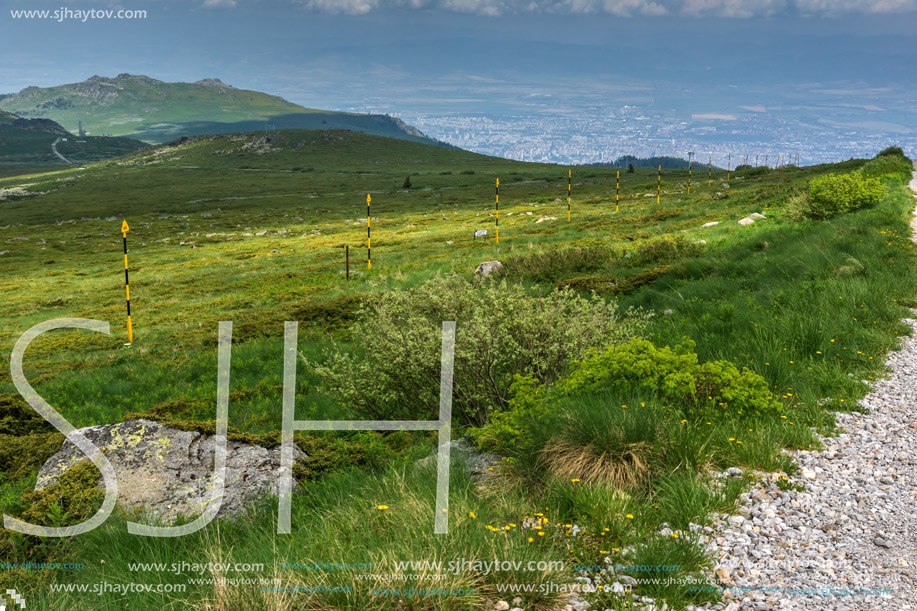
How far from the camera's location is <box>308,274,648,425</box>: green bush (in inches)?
306

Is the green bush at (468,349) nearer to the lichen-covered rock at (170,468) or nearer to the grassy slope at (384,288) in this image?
→ the grassy slope at (384,288)

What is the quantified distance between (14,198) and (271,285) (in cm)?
10860

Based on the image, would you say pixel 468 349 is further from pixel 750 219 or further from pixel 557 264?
pixel 750 219

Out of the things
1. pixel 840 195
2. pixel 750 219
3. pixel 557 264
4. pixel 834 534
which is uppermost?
pixel 840 195

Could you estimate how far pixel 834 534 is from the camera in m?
4.10

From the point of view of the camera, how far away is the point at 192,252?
42.2m

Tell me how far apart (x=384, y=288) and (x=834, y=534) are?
9.94 m

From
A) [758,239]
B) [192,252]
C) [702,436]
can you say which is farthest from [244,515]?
[192,252]

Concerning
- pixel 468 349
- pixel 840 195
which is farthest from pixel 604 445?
pixel 840 195

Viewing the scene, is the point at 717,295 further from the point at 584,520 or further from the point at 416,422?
the point at 584,520

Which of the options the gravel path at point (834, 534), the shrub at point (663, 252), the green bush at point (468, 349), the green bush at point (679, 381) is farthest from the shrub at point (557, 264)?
the gravel path at point (834, 534)

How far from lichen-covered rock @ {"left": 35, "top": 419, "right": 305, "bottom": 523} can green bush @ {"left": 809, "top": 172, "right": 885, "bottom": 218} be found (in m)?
20.0

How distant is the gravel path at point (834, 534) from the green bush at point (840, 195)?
54.8 ft

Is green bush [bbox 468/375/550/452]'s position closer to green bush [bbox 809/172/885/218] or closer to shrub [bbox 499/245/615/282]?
shrub [bbox 499/245/615/282]
